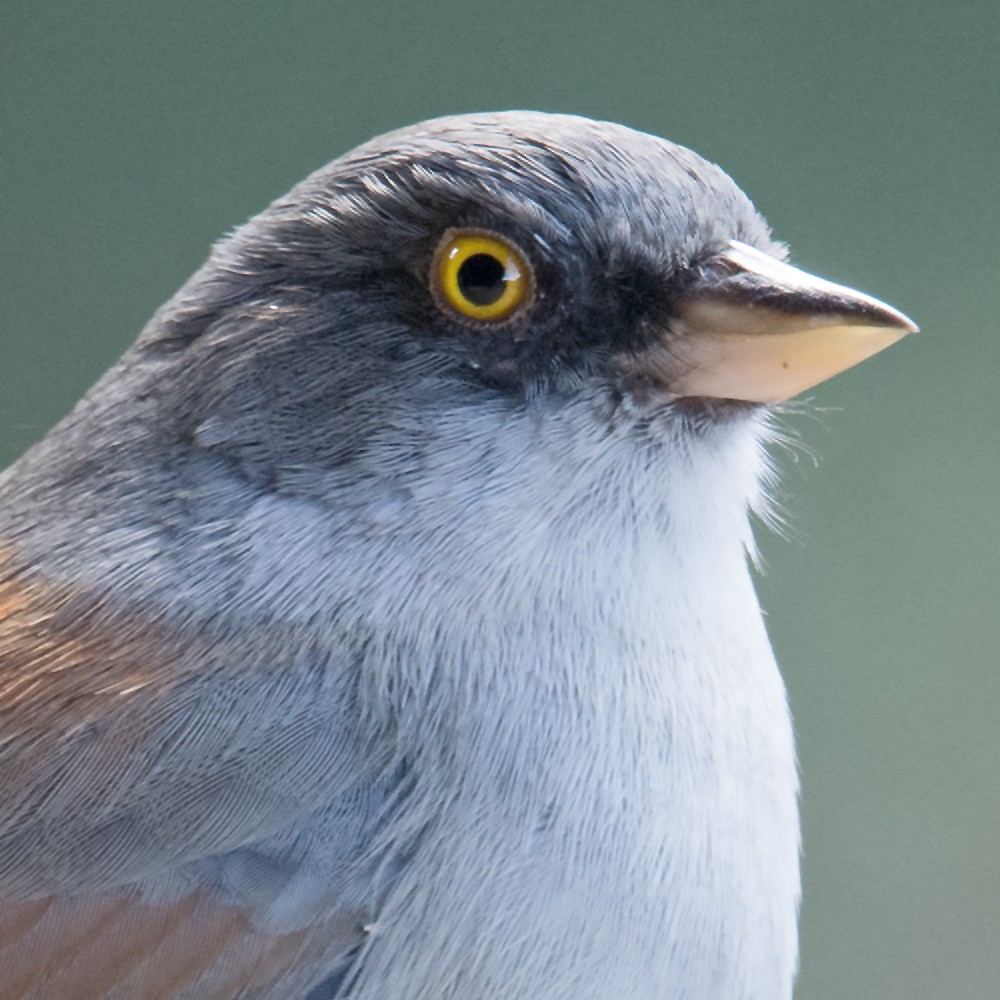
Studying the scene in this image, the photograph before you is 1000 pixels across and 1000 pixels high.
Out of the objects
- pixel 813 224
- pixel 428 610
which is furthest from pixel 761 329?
pixel 813 224

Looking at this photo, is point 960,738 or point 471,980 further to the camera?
point 960,738

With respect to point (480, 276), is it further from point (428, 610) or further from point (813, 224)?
point (813, 224)

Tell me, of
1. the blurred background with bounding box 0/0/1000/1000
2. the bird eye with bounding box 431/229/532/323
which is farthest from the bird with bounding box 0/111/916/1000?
the blurred background with bounding box 0/0/1000/1000

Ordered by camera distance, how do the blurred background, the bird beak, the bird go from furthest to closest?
the blurred background → the bird beak → the bird

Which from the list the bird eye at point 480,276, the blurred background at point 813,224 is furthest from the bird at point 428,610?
the blurred background at point 813,224

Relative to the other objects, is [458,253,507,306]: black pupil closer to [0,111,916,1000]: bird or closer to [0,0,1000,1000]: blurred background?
[0,111,916,1000]: bird

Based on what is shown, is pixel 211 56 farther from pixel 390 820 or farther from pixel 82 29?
pixel 390 820

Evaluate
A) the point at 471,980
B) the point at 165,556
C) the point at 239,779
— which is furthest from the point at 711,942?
the point at 165,556
